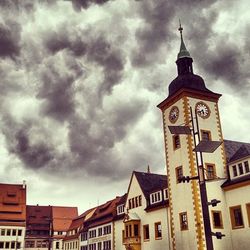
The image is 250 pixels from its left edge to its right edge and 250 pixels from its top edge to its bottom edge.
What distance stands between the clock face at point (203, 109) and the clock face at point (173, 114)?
2.73 metres

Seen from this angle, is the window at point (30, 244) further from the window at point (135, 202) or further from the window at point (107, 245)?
the window at point (135, 202)

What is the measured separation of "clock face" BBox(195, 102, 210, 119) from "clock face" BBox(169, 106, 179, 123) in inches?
108

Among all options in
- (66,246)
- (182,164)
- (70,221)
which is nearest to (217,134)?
(182,164)

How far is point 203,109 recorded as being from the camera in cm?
4616

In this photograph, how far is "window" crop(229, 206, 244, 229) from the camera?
128 feet

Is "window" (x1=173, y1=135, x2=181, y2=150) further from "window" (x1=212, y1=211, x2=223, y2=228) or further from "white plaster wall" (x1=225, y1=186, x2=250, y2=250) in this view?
"window" (x1=212, y1=211, x2=223, y2=228)

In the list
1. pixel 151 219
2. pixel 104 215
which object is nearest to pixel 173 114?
pixel 151 219

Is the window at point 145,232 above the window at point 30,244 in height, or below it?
below

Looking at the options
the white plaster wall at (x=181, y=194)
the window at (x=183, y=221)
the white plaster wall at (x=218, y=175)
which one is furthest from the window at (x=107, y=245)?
the white plaster wall at (x=218, y=175)

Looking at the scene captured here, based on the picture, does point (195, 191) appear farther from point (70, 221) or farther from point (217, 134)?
point (70, 221)

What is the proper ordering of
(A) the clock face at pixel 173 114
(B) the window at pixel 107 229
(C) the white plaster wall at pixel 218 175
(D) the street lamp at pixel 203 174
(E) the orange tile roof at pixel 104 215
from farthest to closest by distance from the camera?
1. (E) the orange tile roof at pixel 104 215
2. (B) the window at pixel 107 229
3. (A) the clock face at pixel 173 114
4. (C) the white plaster wall at pixel 218 175
5. (D) the street lamp at pixel 203 174

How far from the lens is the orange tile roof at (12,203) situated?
295 ft

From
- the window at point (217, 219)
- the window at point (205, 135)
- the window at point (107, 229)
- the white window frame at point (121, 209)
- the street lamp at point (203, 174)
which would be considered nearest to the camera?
the street lamp at point (203, 174)

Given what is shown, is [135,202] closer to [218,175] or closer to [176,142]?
[176,142]
